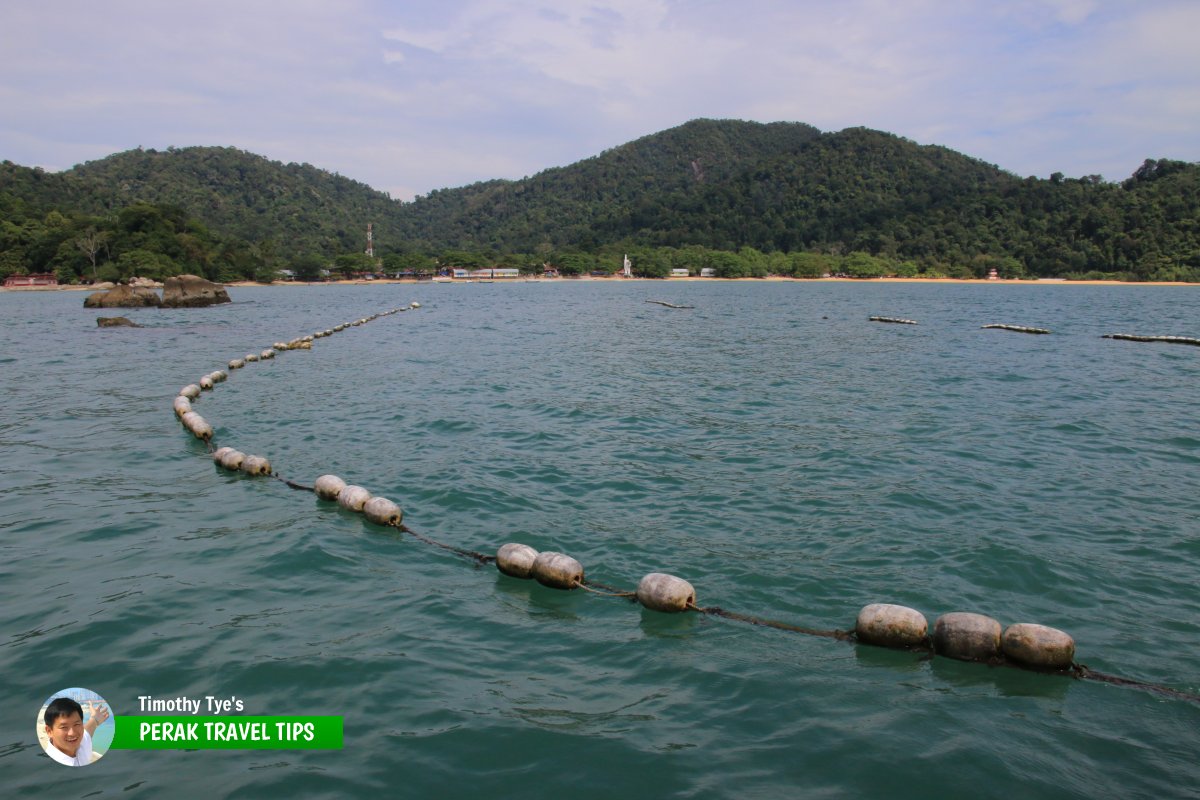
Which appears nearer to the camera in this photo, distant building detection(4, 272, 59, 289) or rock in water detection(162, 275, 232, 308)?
rock in water detection(162, 275, 232, 308)

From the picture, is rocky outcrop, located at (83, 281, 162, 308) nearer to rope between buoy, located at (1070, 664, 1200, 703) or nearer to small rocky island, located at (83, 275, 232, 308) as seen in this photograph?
small rocky island, located at (83, 275, 232, 308)

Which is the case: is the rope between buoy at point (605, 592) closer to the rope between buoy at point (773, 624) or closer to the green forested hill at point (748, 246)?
the rope between buoy at point (773, 624)

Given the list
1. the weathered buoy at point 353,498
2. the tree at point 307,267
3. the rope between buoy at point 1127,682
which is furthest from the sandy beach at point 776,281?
the rope between buoy at point 1127,682

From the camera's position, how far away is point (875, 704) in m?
6.39

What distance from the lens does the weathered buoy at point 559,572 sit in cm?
870

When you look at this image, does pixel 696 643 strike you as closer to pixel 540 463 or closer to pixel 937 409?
pixel 540 463

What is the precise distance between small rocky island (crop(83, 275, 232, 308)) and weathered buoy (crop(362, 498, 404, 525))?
58661 millimetres

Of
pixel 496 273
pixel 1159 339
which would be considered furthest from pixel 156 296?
pixel 496 273

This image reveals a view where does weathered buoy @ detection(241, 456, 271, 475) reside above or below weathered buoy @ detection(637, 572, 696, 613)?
above

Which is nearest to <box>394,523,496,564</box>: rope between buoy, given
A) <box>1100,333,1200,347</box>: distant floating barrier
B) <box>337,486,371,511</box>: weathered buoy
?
<box>337,486,371,511</box>: weathered buoy

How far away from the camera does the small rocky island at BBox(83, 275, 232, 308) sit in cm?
5866

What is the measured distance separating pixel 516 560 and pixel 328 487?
4495 millimetres

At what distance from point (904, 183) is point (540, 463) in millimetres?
212398

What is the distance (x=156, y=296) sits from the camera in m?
60.0
